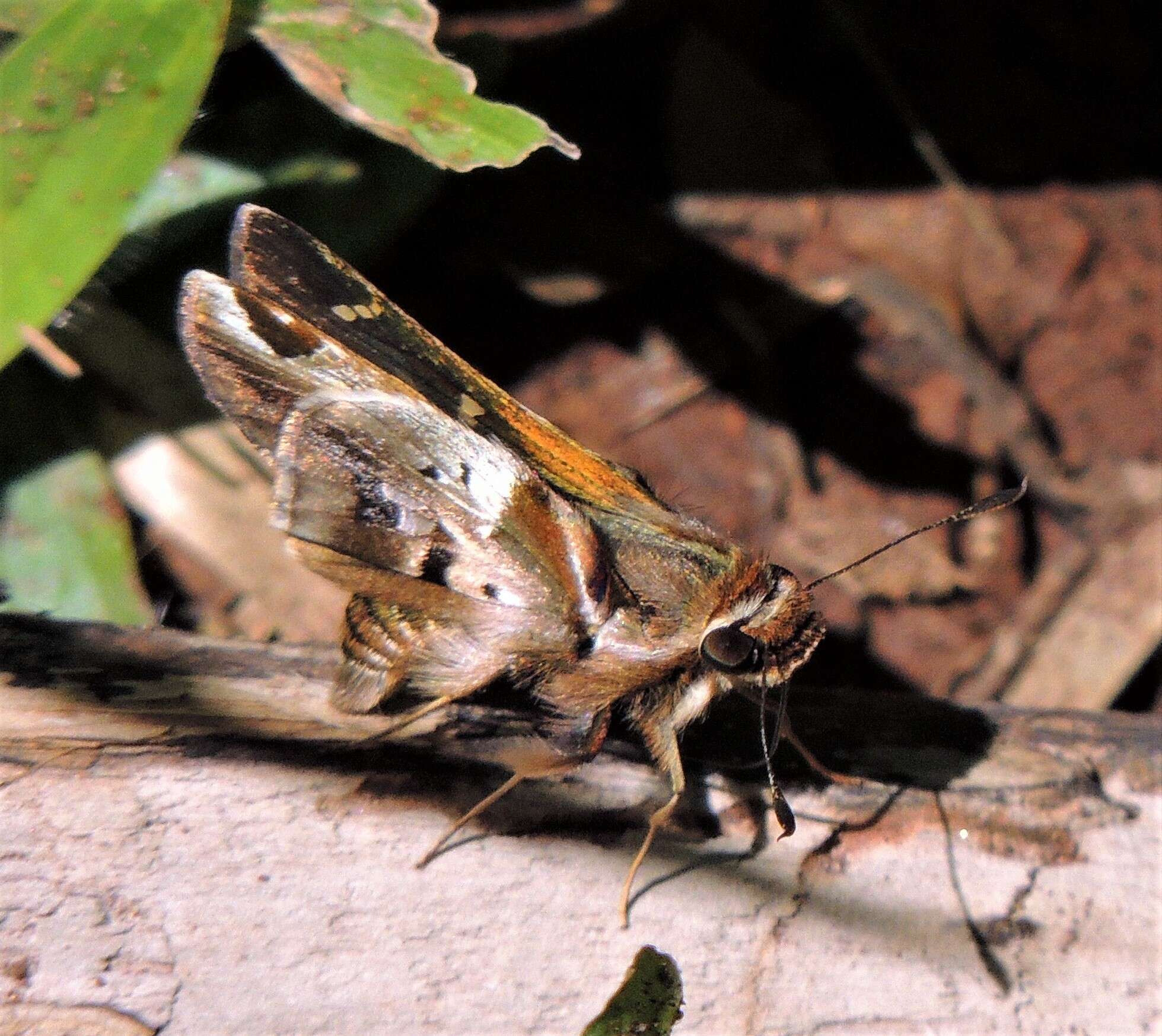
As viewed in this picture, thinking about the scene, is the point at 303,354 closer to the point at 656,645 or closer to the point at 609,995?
the point at 656,645

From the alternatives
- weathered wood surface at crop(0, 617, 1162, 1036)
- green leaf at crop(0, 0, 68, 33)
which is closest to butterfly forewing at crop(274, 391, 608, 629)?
weathered wood surface at crop(0, 617, 1162, 1036)

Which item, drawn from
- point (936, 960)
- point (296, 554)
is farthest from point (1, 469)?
point (936, 960)

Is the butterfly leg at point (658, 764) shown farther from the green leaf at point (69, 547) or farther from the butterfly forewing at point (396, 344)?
the green leaf at point (69, 547)

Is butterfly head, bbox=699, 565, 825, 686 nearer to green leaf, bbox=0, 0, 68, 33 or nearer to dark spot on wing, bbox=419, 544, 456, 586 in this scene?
dark spot on wing, bbox=419, 544, 456, 586

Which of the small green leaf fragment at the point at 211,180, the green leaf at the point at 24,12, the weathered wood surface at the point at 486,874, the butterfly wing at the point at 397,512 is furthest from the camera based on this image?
the small green leaf fragment at the point at 211,180

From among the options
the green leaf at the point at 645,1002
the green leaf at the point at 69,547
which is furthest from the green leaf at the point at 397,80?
the green leaf at the point at 645,1002

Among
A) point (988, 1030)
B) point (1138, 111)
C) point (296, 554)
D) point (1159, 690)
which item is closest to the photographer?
point (988, 1030)

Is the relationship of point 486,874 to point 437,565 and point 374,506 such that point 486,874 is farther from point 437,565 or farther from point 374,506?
point 374,506
